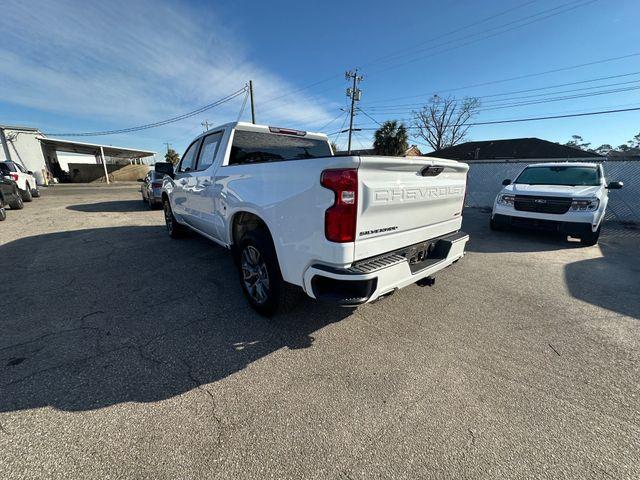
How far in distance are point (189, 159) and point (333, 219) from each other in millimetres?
4190

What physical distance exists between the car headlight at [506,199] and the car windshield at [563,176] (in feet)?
3.18

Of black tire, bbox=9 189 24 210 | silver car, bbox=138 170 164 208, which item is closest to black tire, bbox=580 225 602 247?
silver car, bbox=138 170 164 208

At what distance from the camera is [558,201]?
5848 mm

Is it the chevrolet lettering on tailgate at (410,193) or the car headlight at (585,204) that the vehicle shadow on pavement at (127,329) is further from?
the car headlight at (585,204)

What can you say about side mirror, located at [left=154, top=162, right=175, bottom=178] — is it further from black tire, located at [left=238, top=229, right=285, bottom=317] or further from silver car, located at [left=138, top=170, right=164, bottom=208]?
silver car, located at [left=138, top=170, right=164, bottom=208]

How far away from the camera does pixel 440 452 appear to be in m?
1.65

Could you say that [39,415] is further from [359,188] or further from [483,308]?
[483,308]

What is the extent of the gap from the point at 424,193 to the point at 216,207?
103 inches

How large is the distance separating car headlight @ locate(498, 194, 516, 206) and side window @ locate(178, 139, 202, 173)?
21.9ft

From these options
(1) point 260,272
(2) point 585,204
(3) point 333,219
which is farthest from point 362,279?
(2) point 585,204

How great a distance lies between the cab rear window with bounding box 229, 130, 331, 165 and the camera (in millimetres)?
3803

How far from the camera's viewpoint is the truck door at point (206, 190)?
3857 mm

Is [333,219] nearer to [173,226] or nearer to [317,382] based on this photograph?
[317,382]

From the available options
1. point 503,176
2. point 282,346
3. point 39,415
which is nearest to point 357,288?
point 282,346
